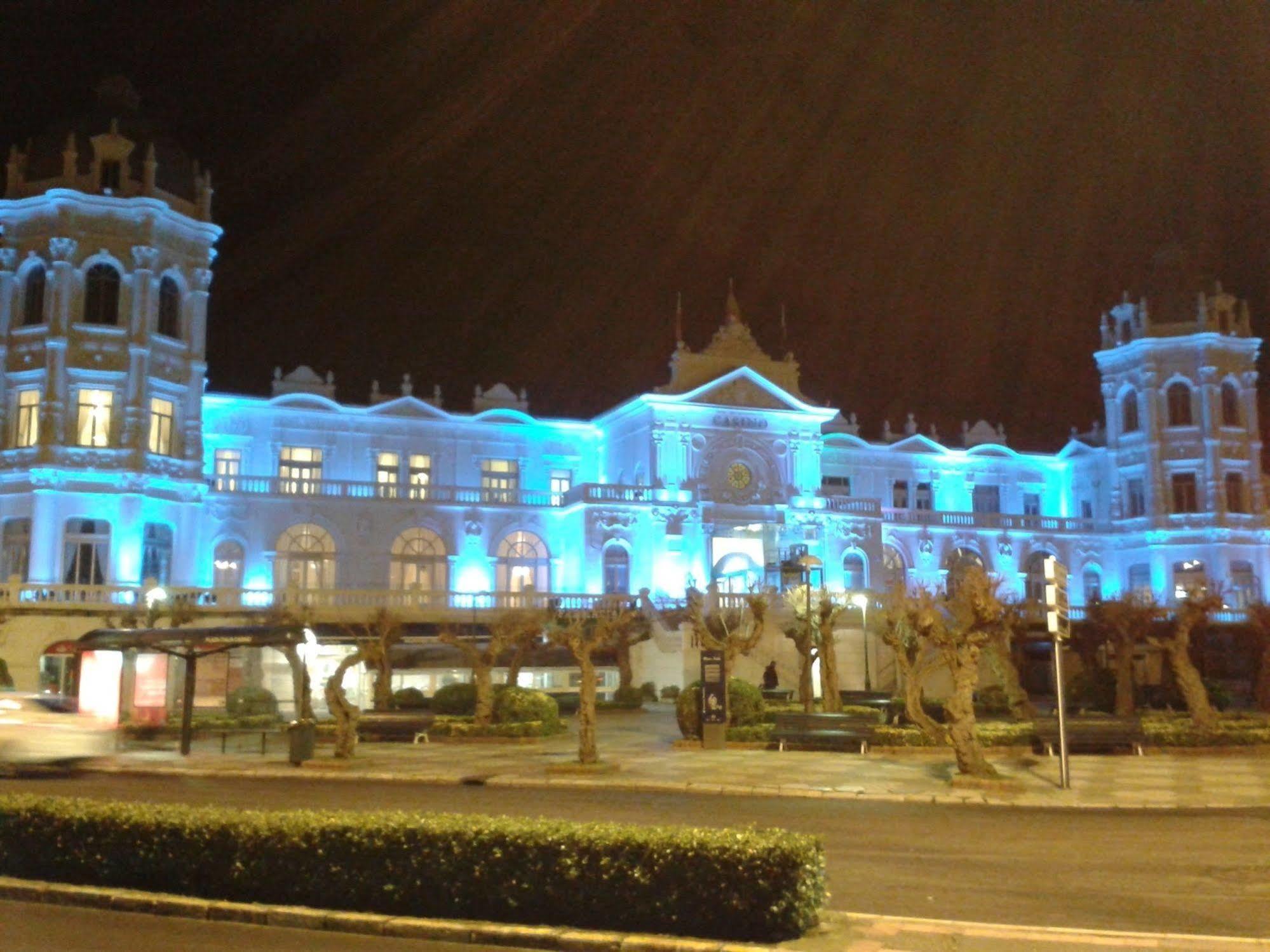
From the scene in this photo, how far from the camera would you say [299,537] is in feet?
171

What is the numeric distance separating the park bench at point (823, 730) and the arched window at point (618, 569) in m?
25.2

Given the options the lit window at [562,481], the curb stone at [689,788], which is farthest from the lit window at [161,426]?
the curb stone at [689,788]

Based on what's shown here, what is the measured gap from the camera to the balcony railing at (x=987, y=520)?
62344mm

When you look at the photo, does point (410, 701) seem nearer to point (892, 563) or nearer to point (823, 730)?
point (823, 730)

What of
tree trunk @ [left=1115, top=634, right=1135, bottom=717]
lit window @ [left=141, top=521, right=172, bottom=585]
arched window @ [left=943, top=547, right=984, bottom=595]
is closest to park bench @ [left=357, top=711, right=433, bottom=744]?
lit window @ [left=141, top=521, right=172, bottom=585]

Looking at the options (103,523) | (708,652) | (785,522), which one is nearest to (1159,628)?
(785,522)

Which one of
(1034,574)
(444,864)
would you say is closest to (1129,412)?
(1034,574)

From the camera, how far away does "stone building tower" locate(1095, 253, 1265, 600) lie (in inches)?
2393

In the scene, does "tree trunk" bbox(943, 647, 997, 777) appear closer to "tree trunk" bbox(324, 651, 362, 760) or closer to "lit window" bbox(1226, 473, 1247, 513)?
"tree trunk" bbox(324, 651, 362, 760)

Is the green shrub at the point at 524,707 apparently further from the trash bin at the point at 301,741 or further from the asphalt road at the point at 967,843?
the asphalt road at the point at 967,843

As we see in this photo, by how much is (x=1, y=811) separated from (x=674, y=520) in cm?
4248

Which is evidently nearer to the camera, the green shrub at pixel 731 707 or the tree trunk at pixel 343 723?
the tree trunk at pixel 343 723

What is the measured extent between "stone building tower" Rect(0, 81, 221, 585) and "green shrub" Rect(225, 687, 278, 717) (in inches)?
413

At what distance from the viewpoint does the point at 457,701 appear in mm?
36500
